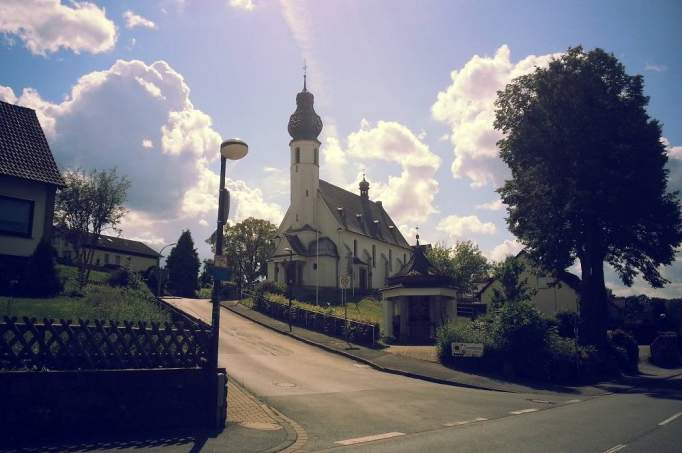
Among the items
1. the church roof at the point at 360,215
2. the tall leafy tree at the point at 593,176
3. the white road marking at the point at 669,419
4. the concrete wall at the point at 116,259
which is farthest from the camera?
the concrete wall at the point at 116,259

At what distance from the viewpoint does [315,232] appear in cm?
6059

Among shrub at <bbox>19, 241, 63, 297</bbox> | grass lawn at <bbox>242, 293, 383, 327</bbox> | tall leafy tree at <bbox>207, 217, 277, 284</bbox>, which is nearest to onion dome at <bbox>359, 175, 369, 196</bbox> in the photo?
tall leafy tree at <bbox>207, 217, 277, 284</bbox>

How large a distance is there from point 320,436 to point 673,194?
2736cm

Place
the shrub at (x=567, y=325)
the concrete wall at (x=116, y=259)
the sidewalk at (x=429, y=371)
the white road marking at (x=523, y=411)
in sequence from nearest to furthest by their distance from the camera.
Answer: the white road marking at (x=523, y=411)
the sidewalk at (x=429, y=371)
the shrub at (x=567, y=325)
the concrete wall at (x=116, y=259)

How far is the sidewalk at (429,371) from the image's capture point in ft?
62.2

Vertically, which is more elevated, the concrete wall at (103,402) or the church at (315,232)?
the church at (315,232)

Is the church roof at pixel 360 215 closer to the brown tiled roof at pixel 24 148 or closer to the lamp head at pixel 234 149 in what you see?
the brown tiled roof at pixel 24 148

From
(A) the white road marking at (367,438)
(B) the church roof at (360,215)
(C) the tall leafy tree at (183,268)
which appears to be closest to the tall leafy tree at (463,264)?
(B) the church roof at (360,215)

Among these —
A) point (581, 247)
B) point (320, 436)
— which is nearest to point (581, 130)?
point (581, 247)

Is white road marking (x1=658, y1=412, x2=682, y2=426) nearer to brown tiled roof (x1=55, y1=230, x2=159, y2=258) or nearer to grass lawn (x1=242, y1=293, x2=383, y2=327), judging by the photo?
grass lawn (x1=242, y1=293, x2=383, y2=327)

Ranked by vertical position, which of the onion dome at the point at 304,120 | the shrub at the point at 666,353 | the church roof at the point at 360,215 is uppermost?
the onion dome at the point at 304,120

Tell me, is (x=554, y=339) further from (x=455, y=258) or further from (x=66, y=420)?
(x=455, y=258)

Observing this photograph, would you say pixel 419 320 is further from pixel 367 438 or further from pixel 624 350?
pixel 367 438

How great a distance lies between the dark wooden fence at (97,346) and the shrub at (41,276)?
14840 mm
